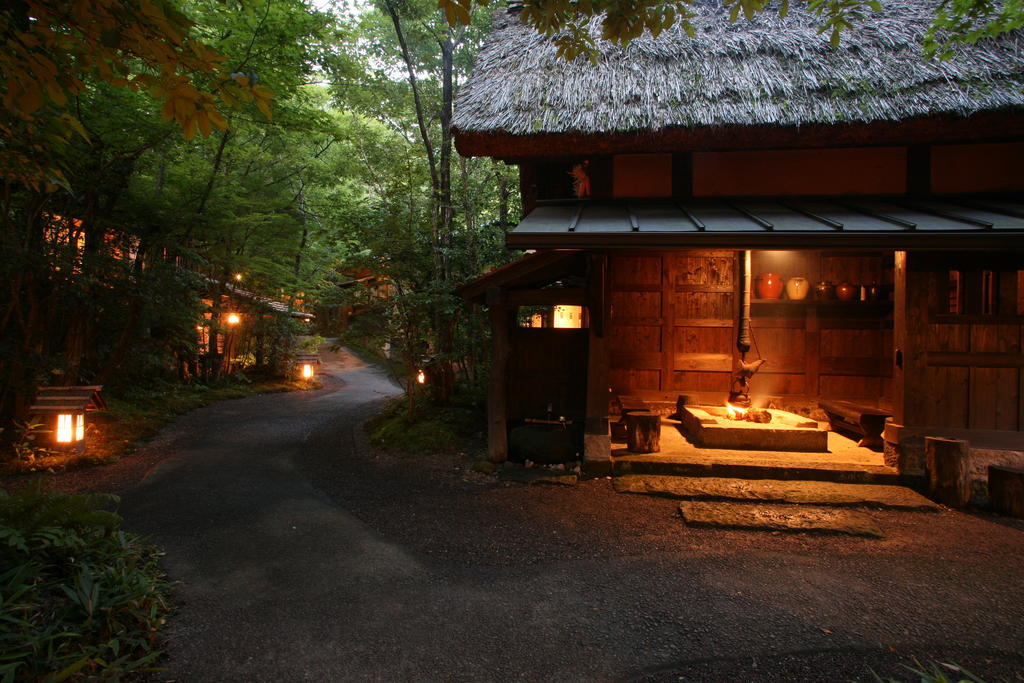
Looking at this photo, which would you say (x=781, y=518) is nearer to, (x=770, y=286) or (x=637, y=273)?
(x=770, y=286)

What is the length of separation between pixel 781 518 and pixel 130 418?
413 inches

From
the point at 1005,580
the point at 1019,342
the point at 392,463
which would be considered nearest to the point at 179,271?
the point at 392,463

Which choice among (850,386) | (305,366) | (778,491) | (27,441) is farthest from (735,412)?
(305,366)

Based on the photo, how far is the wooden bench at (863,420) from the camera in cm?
614

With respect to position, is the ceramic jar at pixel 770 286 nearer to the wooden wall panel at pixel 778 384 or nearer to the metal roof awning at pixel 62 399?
the wooden wall panel at pixel 778 384

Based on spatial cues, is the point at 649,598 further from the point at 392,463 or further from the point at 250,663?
the point at 392,463

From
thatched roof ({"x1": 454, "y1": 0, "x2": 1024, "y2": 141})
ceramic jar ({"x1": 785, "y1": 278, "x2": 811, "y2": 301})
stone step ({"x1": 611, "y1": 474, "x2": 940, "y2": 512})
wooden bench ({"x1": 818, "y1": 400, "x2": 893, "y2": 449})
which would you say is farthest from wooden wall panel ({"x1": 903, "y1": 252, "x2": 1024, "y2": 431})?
ceramic jar ({"x1": 785, "y1": 278, "x2": 811, "y2": 301})

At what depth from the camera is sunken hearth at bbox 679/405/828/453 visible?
5.99 metres

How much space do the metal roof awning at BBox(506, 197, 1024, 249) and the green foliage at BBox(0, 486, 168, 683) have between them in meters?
3.88

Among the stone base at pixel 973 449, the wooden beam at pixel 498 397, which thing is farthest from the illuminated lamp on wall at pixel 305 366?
the stone base at pixel 973 449

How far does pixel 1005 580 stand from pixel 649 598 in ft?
9.05

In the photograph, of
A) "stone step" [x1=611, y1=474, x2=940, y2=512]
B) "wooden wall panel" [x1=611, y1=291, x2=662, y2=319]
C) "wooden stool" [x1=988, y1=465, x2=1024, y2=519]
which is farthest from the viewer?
"wooden wall panel" [x1=611, y1=291, x2=662, y2=319]

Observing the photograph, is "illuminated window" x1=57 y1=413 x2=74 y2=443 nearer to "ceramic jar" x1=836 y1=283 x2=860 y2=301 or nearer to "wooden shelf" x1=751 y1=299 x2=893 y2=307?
"wooden shelf" x1=751 y1=299 x2=893 y2=307

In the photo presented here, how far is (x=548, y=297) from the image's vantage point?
6.05 meters
